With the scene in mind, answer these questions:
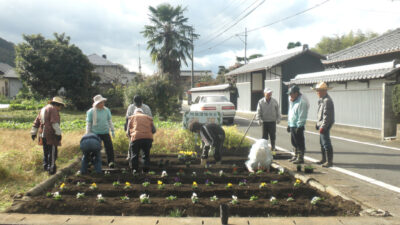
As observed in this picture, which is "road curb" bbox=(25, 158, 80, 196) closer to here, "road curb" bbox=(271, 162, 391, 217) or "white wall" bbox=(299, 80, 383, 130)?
"road curb" bbox=(271, 162, 391, 217)

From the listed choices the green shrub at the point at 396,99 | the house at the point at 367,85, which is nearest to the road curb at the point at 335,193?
the green shrub at the point at 396,99

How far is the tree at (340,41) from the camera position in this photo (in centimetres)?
3606

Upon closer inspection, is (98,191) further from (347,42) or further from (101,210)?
(347,42)

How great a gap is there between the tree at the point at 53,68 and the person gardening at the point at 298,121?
22002 mm

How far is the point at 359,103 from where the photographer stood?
13.1m

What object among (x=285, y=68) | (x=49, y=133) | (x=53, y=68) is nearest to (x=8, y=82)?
(x=53, y=68)

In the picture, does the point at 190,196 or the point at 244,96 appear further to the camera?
the point at 244,96

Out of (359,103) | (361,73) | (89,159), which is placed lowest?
(89,159)

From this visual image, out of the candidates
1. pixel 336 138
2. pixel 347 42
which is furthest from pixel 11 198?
pixel 347 42

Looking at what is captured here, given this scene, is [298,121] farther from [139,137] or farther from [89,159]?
[89,159]

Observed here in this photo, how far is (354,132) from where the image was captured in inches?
520

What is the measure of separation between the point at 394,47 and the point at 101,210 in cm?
1474

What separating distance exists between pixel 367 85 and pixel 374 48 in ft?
12.8

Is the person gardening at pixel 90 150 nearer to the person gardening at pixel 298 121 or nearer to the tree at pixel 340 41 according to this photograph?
the person gardening at pixel 298 121
